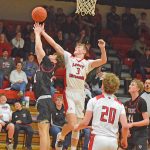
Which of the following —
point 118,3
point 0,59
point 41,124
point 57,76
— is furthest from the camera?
point 118,3

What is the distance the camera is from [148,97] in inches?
501

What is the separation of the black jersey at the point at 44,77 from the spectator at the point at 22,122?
15.3 feet

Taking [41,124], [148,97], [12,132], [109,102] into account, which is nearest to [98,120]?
[109,102]

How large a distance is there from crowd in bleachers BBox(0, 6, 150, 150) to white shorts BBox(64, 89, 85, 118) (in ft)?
13.1

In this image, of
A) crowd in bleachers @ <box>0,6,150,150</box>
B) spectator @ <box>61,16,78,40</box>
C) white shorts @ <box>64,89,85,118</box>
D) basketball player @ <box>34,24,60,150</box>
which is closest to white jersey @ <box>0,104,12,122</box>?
crowd in bleachers @ <box>0,6,150,150</box>

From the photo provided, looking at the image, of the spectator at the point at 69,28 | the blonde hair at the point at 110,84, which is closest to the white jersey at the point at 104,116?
Answer: the blonde hair at the point at 110,84

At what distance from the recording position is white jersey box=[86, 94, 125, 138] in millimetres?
7414

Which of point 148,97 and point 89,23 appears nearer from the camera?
point 148,97

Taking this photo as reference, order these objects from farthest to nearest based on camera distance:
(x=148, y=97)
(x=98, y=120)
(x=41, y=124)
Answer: (x=148, y=97) < (x=41, y=124) < (x=98, y=120)

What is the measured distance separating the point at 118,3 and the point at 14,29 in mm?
4116

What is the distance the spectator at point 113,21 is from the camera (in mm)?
22125

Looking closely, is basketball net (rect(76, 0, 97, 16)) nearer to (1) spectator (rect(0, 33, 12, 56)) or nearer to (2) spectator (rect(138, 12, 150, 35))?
(1) spectator (rect(0, 33, 12, 56))

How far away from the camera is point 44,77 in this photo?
9.60 metres

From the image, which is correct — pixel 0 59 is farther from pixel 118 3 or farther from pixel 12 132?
pixel 118 3
